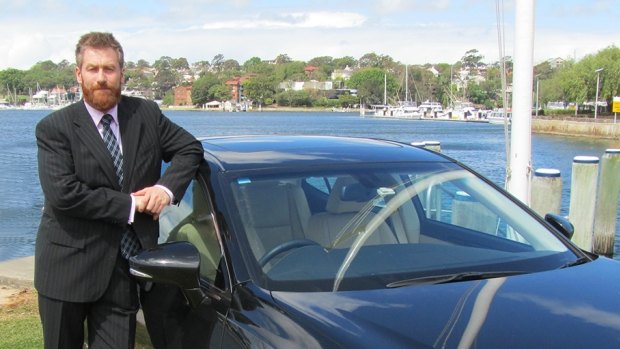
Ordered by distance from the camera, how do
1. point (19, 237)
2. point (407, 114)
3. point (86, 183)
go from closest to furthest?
point (86, 183) → point (19, 237) → point (407, 114)

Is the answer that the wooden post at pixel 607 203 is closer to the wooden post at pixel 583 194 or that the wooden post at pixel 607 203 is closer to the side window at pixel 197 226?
the wooden post at pixel 583 194

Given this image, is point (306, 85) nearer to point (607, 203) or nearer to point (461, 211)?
point (607, 203)

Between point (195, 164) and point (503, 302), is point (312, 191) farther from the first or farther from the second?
point (503, 302)

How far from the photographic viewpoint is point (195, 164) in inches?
126

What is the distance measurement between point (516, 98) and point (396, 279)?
418cm

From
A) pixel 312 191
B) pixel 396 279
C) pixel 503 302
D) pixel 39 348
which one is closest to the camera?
pixel 503 302

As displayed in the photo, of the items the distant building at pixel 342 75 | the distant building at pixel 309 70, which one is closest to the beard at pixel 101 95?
the distant building at pixel 342 75

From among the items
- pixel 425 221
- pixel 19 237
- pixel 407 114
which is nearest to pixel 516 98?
pixel 425 221

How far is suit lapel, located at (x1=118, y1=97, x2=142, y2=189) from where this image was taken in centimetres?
304

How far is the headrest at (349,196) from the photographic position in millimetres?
3312

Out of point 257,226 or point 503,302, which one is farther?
point 257,226

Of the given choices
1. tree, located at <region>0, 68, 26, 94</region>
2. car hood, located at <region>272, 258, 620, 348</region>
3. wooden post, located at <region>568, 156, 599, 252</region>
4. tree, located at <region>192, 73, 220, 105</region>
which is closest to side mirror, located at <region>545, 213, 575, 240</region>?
car hood, located at <region>272, 258, 620, 348</region>

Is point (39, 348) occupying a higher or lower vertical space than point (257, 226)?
lower

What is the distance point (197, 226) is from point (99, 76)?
75cm
